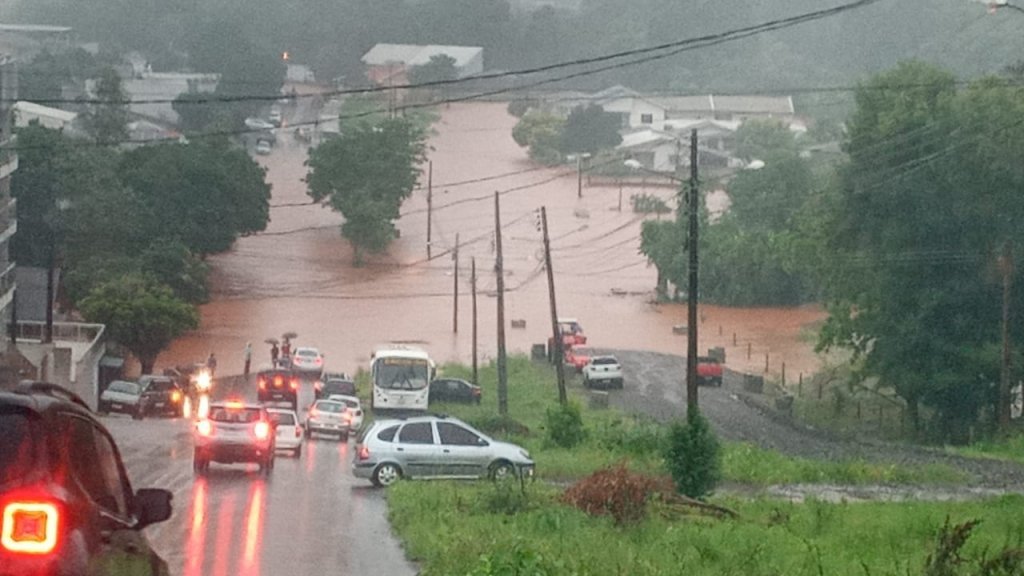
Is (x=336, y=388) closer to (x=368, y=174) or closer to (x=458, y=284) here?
(x=368, y=174)

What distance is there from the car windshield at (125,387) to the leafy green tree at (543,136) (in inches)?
2856

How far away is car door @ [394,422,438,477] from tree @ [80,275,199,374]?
3920 centimetres

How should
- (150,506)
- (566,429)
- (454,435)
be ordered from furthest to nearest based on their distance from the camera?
(566,429), (454,435), (150,506)

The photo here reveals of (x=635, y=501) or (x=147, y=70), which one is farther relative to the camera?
(x=147, y=70)

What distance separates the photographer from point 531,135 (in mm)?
127562

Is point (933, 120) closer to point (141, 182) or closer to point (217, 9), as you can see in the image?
point (141, 182)

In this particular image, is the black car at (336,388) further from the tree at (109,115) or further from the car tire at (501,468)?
the tree at (109,115)

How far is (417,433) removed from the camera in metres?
30.1

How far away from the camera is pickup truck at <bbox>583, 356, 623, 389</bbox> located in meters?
65.9

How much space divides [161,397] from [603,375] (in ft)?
56.8

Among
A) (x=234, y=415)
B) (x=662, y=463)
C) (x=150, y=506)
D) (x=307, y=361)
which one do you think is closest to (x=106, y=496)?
(x=150, y=506)

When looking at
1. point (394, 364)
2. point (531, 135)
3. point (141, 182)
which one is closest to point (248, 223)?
point (141, 182)

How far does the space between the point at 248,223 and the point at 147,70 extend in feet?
175

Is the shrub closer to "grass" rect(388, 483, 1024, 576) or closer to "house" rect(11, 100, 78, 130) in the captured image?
"grass" rect(388, 483, 1024, 576)
